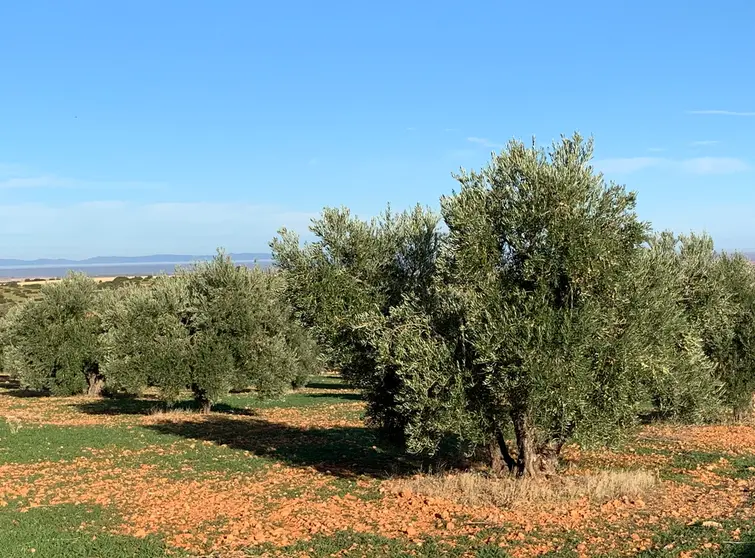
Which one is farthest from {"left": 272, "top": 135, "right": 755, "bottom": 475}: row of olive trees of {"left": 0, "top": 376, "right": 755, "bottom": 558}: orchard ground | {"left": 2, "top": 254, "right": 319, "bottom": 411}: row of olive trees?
{"left": 2, "top": 254, "right": 319, "bottom": 411}: row of olive trees

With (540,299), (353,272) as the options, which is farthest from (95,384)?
(540,299)

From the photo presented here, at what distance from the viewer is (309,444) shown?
23469 millimetres

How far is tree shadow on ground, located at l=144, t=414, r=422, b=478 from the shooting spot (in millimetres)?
19297

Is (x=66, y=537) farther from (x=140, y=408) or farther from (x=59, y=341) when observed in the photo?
(x=59, y=341)

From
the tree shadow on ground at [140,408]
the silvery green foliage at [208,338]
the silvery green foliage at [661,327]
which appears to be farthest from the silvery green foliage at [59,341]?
the silvery green foliage at [661,327]

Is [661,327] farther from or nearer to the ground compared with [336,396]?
farther from the ground

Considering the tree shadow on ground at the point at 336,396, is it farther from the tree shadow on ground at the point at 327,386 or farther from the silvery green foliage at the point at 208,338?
the silvery green foliage at the point at 208,338

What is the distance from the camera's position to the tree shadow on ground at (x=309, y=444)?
19297 millimetres

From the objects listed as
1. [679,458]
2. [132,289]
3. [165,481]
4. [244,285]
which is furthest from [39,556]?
[132,289]

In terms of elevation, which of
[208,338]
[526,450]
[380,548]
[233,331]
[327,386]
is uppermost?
[233,331]

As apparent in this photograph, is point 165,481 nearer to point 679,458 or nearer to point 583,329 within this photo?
point 583,329

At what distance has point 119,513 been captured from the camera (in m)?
13.9

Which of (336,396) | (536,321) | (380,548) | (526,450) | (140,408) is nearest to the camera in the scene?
(380,548)

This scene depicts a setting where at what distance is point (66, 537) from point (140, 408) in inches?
971
